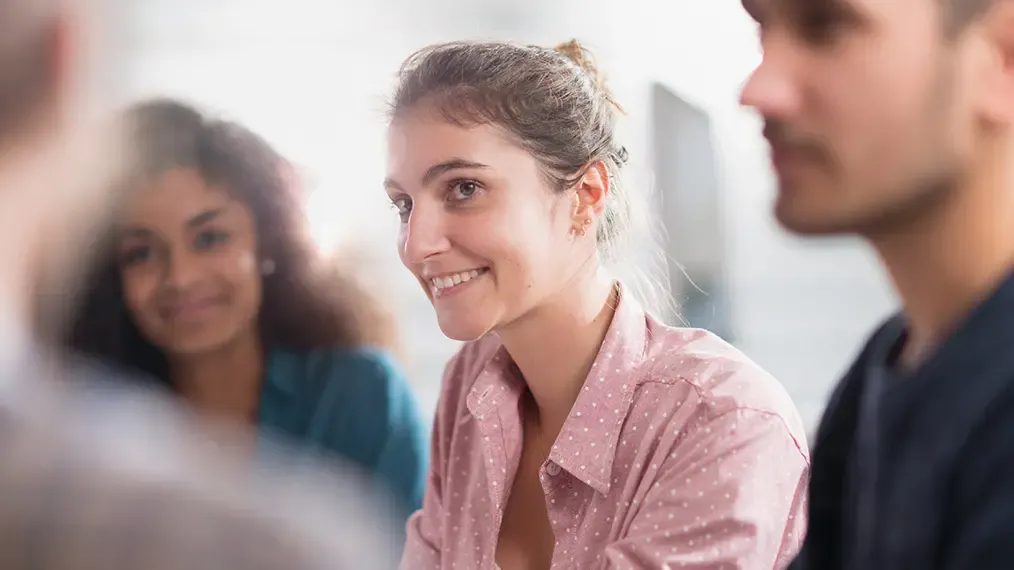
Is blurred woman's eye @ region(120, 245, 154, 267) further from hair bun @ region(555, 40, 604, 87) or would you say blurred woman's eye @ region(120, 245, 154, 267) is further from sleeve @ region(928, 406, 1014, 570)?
sleeve @ region(928, 406, 1014, 570)

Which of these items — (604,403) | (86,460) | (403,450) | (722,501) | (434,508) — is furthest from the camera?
(403,450)

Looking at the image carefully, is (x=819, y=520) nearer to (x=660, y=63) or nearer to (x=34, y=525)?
(x=34, y=525)

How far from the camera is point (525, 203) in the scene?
39.4 inches

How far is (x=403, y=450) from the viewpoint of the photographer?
1.35 meters

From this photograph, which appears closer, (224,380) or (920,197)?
(920,197)

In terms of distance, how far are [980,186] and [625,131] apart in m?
0.62

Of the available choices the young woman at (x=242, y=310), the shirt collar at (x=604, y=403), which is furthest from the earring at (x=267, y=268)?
the shirt collar at (x=604, y=403)

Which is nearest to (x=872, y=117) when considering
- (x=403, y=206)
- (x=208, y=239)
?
(x=403, y=206)

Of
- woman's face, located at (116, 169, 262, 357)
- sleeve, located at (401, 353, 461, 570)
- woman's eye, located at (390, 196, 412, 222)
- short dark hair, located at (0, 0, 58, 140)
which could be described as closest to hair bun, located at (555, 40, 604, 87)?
woman's eye, located at (390, 196, 412, 222)

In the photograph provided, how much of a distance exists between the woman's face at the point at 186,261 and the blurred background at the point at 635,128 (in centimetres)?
14

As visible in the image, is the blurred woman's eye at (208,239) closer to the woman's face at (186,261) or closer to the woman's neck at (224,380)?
the woman's face at (186,261)

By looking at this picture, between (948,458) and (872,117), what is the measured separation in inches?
6.7

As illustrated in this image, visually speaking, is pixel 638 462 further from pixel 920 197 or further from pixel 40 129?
pixel 40 129

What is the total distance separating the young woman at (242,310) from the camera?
137cm
